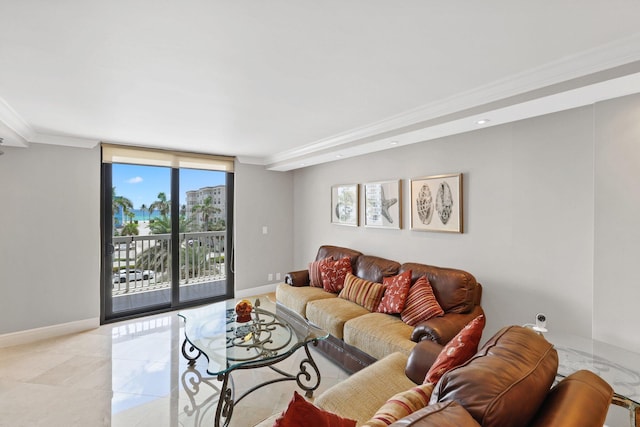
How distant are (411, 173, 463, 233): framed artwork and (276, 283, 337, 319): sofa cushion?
1416mm

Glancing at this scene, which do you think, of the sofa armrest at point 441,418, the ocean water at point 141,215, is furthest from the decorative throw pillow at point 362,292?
the ocean water at point 141,215

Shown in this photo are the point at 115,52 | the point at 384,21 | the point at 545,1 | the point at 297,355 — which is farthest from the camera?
the point at 297,355

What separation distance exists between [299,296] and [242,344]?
1.36 m

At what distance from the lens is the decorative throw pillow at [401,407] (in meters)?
1.14

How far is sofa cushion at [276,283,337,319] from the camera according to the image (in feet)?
11.5

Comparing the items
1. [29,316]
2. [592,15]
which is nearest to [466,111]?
[592,15]

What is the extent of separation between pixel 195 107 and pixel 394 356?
2624 mm

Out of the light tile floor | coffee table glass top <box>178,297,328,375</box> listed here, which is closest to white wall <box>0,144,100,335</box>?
the light tile floor

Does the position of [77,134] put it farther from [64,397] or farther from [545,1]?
[545,1]

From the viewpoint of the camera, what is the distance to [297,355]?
3.12 m

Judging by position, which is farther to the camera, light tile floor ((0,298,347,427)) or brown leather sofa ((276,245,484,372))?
brown leather sofa ((276,245,484,372))

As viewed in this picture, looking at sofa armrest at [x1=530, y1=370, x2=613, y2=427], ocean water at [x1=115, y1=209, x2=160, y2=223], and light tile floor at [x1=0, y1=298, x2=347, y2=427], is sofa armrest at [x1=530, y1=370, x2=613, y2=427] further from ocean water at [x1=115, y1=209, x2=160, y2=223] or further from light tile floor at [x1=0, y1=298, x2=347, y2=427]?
ocean water at [x1=115, y1=209, x2=160, y2=223]

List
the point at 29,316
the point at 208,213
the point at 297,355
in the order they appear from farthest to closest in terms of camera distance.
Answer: the point at 208,213 < the point at 29,316 < the point at 297,355

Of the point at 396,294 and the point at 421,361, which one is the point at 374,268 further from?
the point at 421,361
